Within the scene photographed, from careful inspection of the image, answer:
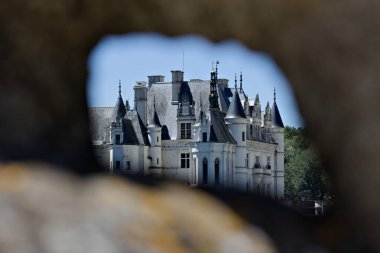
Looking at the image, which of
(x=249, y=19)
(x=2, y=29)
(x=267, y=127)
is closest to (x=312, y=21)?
(x=249, y=19)

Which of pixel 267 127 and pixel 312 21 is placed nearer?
pixel 312 21

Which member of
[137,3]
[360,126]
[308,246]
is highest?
[137,3]

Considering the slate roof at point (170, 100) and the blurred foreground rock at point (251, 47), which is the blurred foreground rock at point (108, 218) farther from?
the slate roof at point (170, 100)

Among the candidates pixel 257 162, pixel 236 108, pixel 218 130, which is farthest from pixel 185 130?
pixel 257 162

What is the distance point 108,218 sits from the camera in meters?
0.66

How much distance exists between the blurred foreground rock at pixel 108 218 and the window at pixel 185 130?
725 inches

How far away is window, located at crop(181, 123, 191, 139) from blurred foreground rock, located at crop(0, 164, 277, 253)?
18.4m

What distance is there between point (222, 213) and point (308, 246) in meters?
0.08

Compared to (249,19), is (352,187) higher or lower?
lower

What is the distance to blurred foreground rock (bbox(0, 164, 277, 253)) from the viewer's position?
0.65 m

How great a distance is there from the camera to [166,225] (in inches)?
26.7

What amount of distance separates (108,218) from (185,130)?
61.2ft

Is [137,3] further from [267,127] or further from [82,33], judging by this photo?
[267,127]

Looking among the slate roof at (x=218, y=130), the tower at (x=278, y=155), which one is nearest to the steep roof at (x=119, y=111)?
the slate roof at (x=218, y=130)
